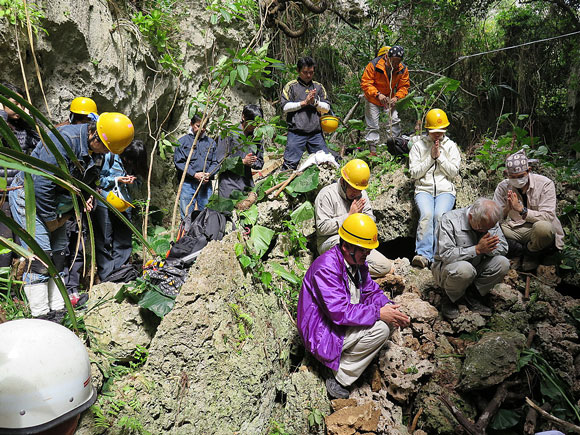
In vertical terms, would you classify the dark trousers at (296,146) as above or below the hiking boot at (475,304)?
above

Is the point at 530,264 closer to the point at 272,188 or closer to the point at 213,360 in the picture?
the point at 272,188

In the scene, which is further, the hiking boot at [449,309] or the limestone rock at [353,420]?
the hiking boot at [449,309]

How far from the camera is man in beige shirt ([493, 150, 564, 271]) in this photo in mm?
4496

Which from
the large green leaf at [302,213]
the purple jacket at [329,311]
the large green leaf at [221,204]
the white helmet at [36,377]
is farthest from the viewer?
the large green leaf at [302,213]

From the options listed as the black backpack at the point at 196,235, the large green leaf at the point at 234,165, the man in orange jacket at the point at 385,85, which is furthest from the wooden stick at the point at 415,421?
the man in orange jacket at the point at 385,85

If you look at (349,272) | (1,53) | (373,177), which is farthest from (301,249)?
(1,53)

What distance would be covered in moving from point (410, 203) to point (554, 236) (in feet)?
5.40

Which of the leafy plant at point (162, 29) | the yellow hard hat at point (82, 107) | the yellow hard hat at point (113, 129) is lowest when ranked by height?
the yellow hard hat at point (113, 129)

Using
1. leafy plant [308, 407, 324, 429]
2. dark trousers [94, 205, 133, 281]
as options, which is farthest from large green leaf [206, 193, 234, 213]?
leafy plant [308, 407, 324, 429]

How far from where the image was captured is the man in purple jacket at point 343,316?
3314mm

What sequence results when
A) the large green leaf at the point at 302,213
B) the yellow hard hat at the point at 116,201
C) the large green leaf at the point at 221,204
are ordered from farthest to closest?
the large green leaf at the point at 302,213 < the large green leaf at the point at 221,204 < the yellow hard hat at the point at 116,201

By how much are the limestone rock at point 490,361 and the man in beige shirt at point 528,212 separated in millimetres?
1457

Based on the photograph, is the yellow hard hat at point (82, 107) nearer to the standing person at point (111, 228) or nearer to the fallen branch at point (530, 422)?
the standing person at point (111, 228)

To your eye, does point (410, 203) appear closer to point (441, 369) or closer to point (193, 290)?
point (441, 369)
